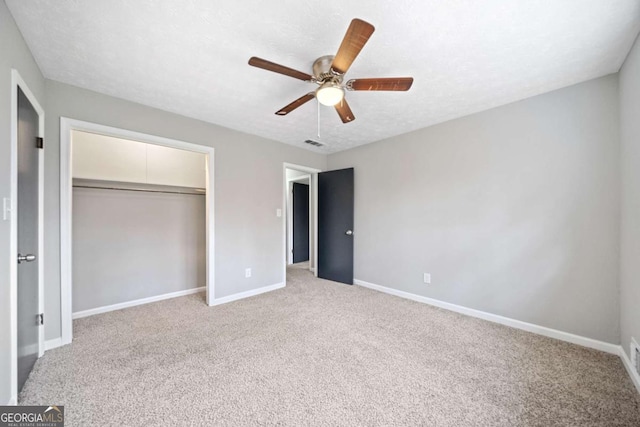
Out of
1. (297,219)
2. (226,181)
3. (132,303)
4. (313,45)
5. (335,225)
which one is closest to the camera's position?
(313,45)

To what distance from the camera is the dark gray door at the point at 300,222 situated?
6094 mm

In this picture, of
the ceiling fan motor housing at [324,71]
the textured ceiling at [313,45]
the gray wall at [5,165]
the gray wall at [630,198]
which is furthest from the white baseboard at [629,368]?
the gray wall at [5,165]

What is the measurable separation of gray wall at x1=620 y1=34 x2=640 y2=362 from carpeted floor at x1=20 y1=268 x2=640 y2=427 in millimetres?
431

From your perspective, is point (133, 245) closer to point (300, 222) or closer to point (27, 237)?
point (27, 237)

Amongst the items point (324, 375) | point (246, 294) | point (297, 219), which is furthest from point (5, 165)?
point (297, 219)

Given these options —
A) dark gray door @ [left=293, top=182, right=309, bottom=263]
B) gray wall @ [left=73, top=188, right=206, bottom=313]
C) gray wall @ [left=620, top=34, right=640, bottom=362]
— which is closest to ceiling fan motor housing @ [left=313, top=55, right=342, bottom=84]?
gray wall @ [left=620, top=34, right=640, bottom=362]

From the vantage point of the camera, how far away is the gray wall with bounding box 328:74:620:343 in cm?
212

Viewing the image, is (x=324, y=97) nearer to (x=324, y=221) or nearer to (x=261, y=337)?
(x=261, y=337)

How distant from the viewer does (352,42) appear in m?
1.38

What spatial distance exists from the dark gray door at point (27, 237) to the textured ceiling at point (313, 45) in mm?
561

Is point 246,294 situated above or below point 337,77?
below

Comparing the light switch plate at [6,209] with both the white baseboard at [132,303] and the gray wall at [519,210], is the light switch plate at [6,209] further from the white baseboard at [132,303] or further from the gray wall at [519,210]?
the gray wall at [519,210]

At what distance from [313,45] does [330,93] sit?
332 mm

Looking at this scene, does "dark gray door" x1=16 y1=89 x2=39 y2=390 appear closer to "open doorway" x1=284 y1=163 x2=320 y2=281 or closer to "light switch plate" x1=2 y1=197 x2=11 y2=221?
"light switch plate" x1=2 y1=197 x2=11 y2=221
